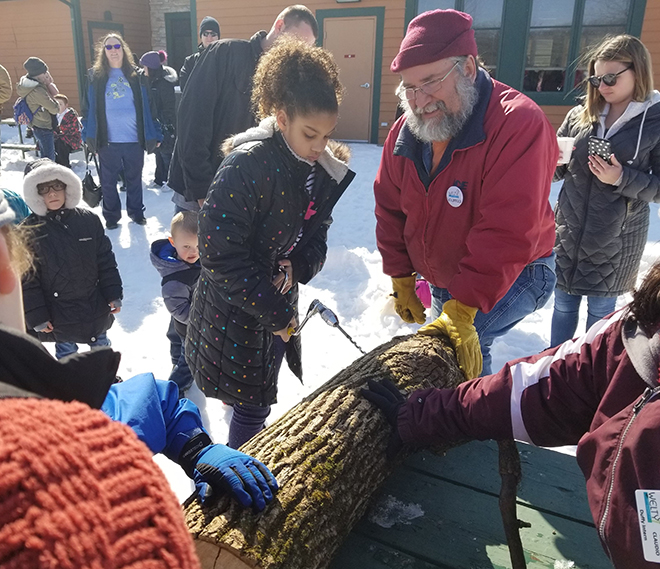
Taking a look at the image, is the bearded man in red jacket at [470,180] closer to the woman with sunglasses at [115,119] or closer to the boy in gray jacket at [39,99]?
the woman with sunglasses at [115,119]

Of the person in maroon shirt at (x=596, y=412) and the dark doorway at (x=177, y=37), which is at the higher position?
the dark doorway at (x=177, y=37)

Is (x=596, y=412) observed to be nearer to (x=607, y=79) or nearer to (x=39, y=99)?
(x=607, y=79)

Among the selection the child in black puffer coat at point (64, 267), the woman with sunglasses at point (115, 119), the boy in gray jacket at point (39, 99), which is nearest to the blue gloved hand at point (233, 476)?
the child in black puffer coat at point (64, 267)

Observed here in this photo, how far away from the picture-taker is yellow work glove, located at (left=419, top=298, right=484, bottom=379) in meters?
2.36

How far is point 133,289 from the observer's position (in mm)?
5113

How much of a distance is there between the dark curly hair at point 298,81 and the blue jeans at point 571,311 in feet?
7.52

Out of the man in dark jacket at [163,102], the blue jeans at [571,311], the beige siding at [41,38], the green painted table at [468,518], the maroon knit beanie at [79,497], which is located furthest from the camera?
the beige siding at [41,38]

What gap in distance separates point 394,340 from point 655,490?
4.79 feet

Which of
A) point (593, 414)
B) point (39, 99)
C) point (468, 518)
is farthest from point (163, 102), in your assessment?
point (593, 414)

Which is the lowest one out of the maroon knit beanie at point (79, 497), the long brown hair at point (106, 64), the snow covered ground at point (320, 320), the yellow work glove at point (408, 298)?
the snow covered ground at point (320, 320)

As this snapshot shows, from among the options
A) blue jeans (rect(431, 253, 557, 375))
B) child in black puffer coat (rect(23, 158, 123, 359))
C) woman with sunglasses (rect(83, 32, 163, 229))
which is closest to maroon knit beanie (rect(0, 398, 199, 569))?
blue jeans (rect(431, 253, 557, 375))

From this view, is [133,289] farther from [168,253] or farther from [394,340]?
[394,340]

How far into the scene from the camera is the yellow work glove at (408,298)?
9.34 ft

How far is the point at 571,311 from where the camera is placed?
3.58m
